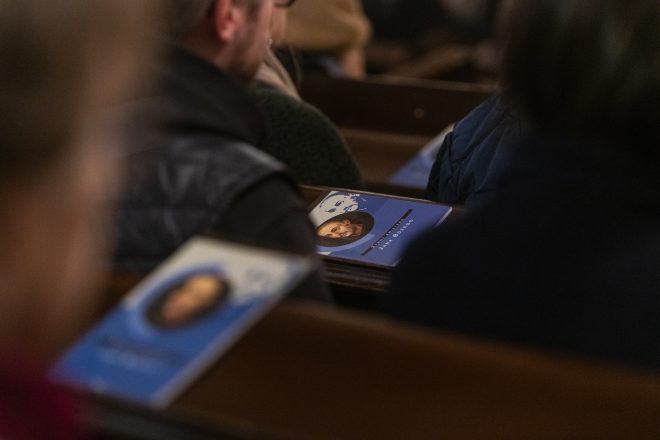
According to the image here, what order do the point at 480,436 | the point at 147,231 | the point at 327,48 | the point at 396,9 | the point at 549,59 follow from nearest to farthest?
1. the point at 480,436
2. the point at 549,59
3. the point at 147,231
4. the point at 327,48
5. the point at 396,9

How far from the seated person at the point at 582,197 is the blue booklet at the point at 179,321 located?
0.84ft

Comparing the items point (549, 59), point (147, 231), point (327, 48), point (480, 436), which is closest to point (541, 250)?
point (549, 59)

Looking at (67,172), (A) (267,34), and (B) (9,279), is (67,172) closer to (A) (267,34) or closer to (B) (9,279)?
(B) (9,279)

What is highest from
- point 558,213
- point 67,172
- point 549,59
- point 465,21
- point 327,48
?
point 67,172

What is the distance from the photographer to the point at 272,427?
1175mm

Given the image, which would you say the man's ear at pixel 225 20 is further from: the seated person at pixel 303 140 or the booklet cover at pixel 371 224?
the seated person at pixel 303 140

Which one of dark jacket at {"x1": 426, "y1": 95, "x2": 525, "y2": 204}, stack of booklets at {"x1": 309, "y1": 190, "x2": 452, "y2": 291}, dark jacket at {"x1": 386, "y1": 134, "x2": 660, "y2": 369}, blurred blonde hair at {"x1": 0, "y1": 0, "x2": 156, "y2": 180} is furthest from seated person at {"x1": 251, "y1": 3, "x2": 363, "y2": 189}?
blurred blonde hair at {"x1": 0, "y1": 0, "x2": 156, "y2": 180}

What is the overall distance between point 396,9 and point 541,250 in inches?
228

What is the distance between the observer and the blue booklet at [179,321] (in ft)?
4.00

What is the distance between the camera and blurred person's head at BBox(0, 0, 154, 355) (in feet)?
2.65

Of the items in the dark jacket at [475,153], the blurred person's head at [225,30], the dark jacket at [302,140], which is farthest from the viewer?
the dark jacket at [302,140]

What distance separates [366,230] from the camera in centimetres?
200

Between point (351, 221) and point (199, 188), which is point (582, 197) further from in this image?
point (351, 221)

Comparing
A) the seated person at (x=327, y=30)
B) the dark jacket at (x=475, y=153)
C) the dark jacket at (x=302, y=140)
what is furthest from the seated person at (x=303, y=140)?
the seated person at (x=327, y=30)
